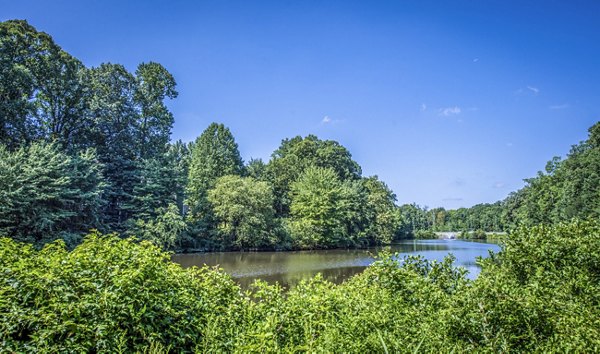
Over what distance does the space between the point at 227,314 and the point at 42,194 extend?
20767 millimetres

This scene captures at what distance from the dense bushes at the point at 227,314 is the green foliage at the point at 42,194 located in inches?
691

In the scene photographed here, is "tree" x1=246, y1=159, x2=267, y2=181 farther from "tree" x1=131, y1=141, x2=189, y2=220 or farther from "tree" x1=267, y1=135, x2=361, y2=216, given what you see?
"tree" x1=131, y1=141, x2=189, y2=220

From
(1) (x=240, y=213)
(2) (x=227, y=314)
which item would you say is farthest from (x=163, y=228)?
(2) (x=227, y=314)

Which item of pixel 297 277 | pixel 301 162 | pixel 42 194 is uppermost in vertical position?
pixel 301 162

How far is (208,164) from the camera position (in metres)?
42.2

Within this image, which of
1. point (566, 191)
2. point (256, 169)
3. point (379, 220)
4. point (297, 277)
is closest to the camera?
point (297, 277)

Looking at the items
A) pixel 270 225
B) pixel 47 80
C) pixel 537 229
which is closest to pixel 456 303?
pixel 537 229

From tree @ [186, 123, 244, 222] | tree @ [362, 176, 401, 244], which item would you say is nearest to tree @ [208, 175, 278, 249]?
tree @ [186, 123, 244, 222]

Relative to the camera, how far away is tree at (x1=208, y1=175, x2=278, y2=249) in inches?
1313

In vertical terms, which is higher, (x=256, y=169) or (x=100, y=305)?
(x=256, y=169)

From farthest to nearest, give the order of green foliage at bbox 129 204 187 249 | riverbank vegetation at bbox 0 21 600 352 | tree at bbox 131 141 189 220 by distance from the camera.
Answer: tree at bbox 131 141 189 220
green foliage at bbox 129 204 187 249
riverbank vegetation at bbox 0 21 600 352

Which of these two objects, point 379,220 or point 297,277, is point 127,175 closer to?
point 297,277

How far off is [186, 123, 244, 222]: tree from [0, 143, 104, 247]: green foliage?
1193cm

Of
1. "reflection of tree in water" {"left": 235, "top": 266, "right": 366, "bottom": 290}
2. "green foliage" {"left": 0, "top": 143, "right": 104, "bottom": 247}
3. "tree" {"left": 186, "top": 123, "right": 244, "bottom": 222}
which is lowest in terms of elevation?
"reflection of tree in water" {"left": 235, "top": 266, "right": 366, "bottom": 290}
